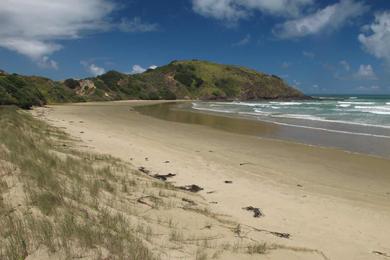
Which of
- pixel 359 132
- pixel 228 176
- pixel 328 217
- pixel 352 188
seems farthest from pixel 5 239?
pixel 359 132

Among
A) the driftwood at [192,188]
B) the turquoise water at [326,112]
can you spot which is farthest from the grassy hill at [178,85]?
the driftwood at [192,188]

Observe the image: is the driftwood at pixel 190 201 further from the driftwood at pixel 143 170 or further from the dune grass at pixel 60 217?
the driftwood at pixel 143 170

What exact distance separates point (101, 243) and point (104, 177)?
3833mm

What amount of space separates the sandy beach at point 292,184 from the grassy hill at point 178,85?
49.3 m

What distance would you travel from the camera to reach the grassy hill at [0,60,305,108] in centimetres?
7188

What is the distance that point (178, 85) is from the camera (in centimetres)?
10494

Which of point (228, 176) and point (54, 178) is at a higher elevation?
point (54, 178)

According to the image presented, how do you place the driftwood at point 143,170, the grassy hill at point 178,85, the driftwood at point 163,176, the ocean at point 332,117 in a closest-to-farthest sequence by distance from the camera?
the driftwood at point 163,176 → the driftwood at point 143,170 → the ocean at point 332,117 → the grassy hill at point 178,85

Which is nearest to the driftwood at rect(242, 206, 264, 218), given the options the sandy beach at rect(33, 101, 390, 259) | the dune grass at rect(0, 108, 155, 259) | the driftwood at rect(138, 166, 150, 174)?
the sandy beach at rect(33, 101, 390, 259)

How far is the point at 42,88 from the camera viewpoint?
6131 centimetres

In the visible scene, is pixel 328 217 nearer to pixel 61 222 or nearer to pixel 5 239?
pixel 61 222

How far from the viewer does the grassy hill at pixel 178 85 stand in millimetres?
71875

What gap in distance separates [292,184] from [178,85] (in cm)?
9626

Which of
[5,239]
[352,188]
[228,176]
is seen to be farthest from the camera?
[228,176]
